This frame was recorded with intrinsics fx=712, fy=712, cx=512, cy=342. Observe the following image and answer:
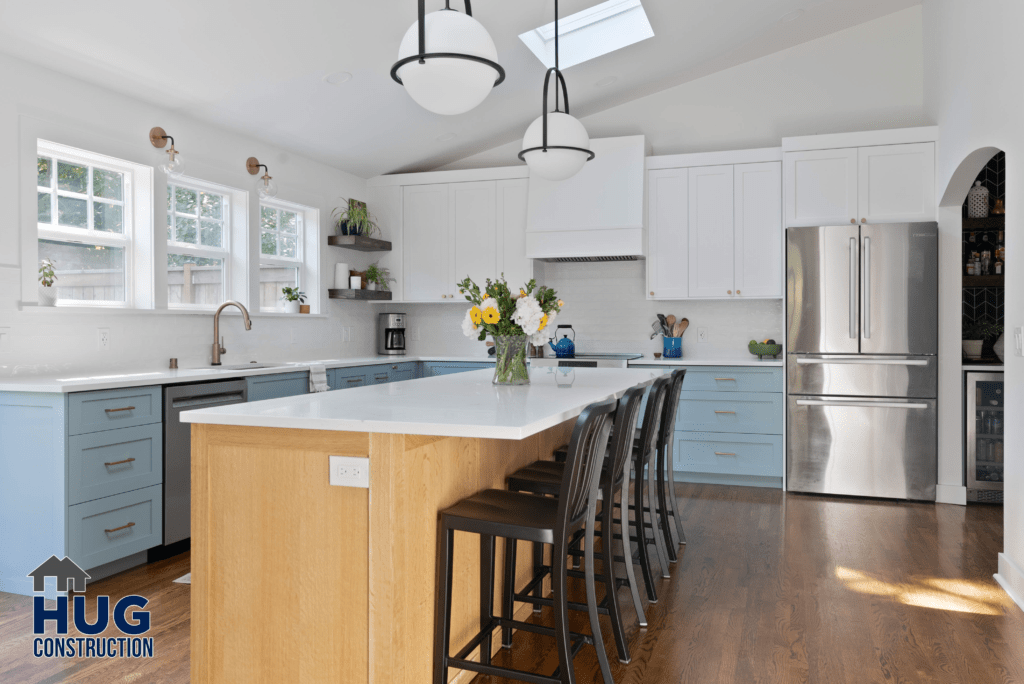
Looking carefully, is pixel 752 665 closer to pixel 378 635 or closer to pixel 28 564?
pixel 378 635

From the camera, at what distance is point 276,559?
6.84ft

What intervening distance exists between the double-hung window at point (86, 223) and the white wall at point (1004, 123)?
454 centimetres

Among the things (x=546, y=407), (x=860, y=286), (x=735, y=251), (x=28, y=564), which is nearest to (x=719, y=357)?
(x=735, y=251)

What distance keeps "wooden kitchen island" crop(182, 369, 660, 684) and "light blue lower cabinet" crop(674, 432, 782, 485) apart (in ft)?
11.0

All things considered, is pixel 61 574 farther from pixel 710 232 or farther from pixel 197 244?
pixel 710 232

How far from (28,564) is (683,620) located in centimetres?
282

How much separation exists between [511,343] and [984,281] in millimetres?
3928

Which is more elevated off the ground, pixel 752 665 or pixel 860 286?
pixel 860 286

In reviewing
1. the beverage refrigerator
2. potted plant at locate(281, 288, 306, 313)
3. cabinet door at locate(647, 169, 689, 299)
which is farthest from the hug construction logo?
the beverage refrigerator

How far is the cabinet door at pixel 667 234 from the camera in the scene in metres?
5.63

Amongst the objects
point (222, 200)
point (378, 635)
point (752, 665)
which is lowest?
point (752, 665)

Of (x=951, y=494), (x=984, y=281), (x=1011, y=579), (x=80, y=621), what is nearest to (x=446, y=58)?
(x=80, y=621)

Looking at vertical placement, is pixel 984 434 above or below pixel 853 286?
below

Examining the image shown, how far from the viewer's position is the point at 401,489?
6.52 ft
